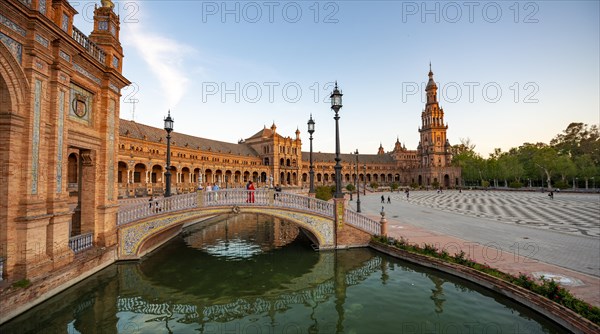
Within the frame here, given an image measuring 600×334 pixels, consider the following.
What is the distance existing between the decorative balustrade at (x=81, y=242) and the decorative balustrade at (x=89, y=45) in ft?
23.6

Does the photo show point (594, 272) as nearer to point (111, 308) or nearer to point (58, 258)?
point (111, 308)

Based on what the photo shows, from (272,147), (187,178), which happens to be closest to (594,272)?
(187,178)

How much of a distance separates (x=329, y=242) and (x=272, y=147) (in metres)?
69.8

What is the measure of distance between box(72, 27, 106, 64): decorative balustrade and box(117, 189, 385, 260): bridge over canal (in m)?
6.63

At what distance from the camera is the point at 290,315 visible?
8.15m

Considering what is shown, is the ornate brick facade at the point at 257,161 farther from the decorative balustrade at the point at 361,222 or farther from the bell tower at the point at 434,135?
the decorative balustrade at the point at 361,222

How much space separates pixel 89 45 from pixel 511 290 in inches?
681

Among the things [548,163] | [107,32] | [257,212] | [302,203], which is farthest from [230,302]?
[548,163]

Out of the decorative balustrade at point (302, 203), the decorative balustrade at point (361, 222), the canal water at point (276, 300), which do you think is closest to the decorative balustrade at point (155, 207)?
the canal water at point (276, 300)

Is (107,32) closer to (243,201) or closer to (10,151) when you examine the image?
(10,151)

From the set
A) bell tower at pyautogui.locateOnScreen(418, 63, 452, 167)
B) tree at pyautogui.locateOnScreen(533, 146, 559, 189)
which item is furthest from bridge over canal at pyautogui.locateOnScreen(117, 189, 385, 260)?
bell tower at pyautogui.locateOnScreen(418, 63, 452, 167)

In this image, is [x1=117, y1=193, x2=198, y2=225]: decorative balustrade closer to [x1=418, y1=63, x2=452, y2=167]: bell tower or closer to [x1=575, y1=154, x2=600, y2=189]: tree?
[x1=575, y1=154, x2=600, y2=189]: tree

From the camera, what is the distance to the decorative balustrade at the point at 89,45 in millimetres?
10558

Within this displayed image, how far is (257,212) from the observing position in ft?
47.4
